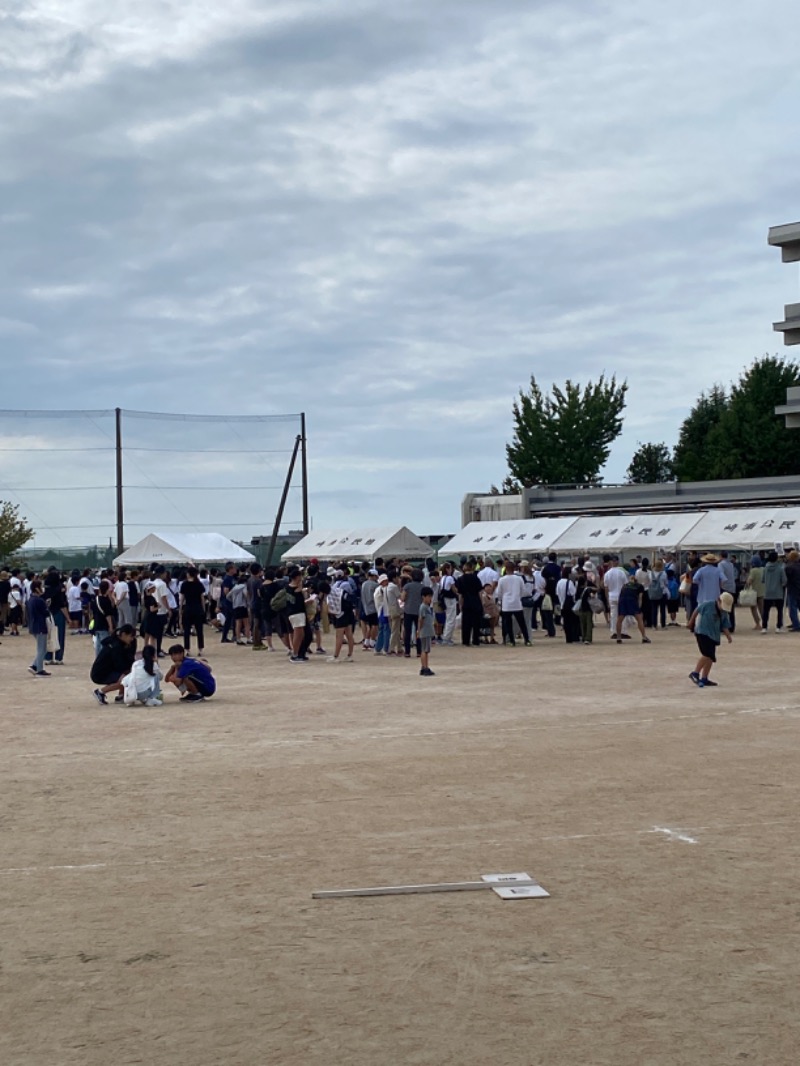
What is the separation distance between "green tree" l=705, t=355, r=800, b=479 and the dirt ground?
193 feet

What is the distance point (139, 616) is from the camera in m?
26.4

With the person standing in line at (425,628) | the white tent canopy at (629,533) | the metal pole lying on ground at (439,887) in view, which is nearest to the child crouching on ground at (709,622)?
the person standing in line at (425,628)

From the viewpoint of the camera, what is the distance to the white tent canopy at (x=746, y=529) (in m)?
39.4

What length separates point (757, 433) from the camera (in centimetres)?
7156

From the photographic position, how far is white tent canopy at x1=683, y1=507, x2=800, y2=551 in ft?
129

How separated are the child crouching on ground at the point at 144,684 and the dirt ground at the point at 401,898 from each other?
6.04ft

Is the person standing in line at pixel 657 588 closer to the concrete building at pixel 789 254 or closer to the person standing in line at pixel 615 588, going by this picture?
the person standing in line at pixel 615 588

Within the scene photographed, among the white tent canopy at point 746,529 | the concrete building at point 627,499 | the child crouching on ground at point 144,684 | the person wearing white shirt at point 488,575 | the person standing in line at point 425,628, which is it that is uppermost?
the concrete building at point 627,499

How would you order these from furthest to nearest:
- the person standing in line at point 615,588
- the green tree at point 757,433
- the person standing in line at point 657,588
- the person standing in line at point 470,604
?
1. the green tree at point 757,433
2. the person standing in line at point 657,588
3. the person standing in line at point 615,588
4. the person standing in line at point 470,604

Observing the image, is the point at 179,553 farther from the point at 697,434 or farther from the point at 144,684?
the point at 697,434

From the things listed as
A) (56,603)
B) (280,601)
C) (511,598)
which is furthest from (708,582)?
(56,603)

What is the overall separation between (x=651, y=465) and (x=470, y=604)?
6717 cm

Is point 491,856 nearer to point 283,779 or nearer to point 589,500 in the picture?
point 283,779

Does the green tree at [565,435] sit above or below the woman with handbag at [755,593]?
above
